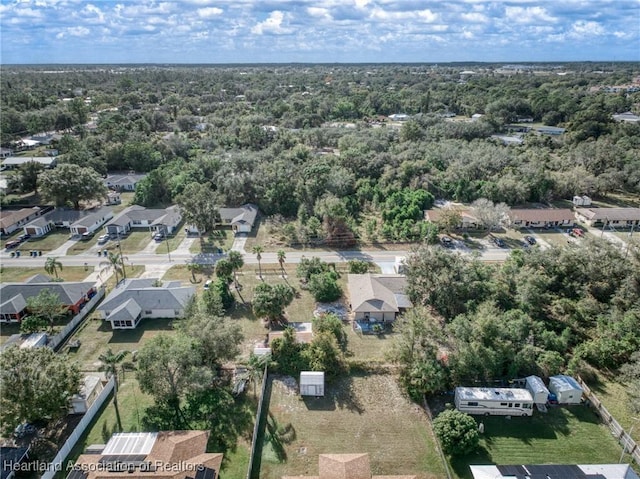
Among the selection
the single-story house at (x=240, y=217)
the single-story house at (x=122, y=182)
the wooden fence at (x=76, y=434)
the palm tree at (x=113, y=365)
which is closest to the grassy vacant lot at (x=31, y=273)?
the single-story house at (x=240, y=217)

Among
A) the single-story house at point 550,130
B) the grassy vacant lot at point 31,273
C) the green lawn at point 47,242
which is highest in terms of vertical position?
the single-story house at point 550,130

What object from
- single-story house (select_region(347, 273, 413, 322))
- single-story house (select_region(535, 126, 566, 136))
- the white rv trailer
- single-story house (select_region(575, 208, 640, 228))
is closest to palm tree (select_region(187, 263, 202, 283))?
single-story house (select_region(347, 273, 413, 322))

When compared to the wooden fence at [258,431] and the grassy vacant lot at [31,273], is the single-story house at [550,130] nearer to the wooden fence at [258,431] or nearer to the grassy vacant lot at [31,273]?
the wooden fence at [258,431]

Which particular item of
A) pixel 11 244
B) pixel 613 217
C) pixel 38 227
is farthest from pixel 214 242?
pixel 613 217

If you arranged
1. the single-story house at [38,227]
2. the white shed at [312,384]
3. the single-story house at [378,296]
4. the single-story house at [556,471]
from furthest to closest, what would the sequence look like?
the single-story house at [38,227] < the single-story house at [378,296] < the white shed at [312,384] < the single-story house at [556,471]

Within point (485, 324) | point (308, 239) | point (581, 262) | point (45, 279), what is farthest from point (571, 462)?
point (45, 279)

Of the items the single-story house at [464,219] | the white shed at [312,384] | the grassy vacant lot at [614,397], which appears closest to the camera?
the grassy vacant lot at [614,397]

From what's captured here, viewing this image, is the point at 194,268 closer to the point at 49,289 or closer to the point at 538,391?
the point at 49,289
